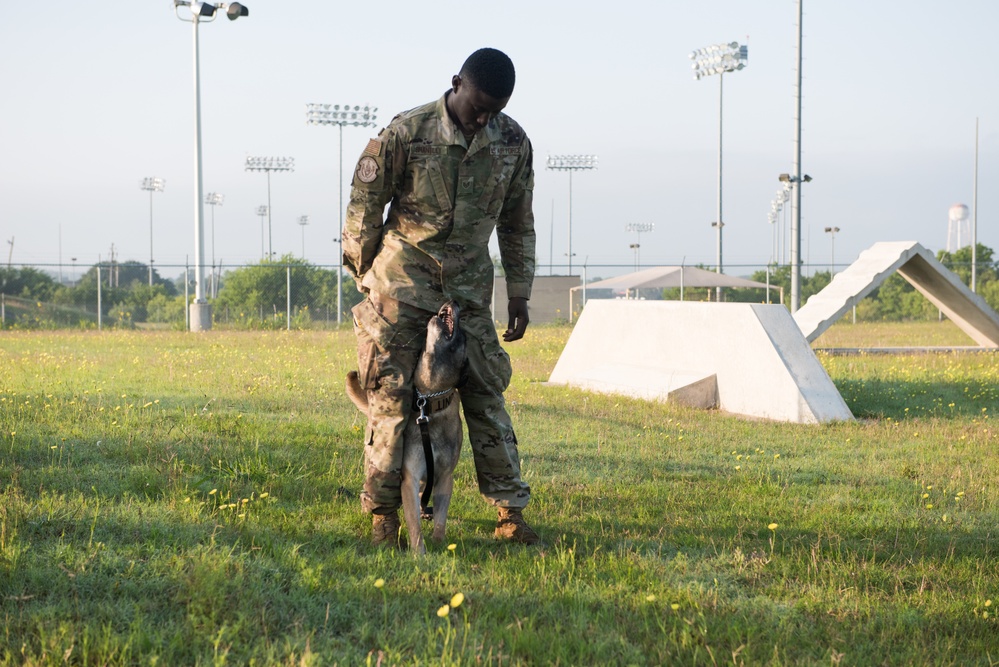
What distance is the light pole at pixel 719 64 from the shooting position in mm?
37006

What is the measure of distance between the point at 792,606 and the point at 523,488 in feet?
4.84

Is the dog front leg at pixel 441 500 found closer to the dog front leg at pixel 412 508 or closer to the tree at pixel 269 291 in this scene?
the dog front leg at pixel 412 508

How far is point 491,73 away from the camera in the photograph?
425cm

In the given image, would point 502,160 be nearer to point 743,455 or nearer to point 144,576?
point 144,576

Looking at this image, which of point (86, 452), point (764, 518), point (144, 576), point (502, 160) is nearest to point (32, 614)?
point (144, 576)

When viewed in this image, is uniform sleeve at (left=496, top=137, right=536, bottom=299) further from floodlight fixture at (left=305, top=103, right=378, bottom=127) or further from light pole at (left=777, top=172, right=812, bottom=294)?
floodlight fixture at (left=305, top=103, right=378, bottom=127)

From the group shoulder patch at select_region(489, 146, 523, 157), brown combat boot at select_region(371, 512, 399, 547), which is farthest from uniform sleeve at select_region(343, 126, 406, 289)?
brown combat boot at select_region(371, 512, 399, 547)

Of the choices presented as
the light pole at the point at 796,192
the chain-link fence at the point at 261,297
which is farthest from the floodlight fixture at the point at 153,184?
the light pole at the point at 796,192

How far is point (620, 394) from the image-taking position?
1107 centimetres

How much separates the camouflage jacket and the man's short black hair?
10.4 inches

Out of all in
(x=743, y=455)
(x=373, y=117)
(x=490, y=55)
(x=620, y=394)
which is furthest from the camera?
(x=373, y=117)

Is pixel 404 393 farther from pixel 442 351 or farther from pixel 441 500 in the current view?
pixel 441 500

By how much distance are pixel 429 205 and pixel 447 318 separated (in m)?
0.56

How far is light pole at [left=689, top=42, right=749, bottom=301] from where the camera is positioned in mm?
37006
